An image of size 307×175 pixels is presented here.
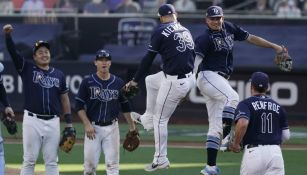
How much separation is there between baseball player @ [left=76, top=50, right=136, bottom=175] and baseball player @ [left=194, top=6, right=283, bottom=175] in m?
1.27

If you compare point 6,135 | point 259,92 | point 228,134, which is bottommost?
point 6,135

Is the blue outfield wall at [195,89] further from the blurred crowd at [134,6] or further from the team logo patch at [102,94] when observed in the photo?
the team logo patch at [102,94]

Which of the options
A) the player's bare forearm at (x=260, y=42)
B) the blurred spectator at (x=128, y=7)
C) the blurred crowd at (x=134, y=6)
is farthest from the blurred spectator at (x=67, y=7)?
the player's bare forearm at (x=260, y=42)

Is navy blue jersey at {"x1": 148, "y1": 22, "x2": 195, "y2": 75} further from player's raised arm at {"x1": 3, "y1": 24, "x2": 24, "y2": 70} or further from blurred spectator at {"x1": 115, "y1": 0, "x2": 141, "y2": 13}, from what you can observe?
blurred spectator at {"x1": 115, "y1": 0, "x2": 141, "y2": 13}

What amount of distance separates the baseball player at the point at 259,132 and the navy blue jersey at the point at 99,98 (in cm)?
203

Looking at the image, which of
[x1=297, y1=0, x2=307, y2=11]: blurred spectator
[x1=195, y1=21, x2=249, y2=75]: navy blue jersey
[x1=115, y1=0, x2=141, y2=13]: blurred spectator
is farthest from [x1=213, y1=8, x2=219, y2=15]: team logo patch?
[x1=115, y1=0, x2=141, y2=13]: blurred spectator

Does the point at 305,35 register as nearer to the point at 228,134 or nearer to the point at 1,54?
the point at 1,54

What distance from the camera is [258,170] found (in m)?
9.48

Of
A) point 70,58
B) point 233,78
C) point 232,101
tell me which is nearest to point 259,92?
point 232,101

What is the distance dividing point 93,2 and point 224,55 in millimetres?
11160

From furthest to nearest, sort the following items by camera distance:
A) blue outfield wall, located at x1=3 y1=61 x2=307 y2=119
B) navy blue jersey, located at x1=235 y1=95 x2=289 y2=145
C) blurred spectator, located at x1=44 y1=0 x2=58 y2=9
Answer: blurred spectator, located at x1=44 y1=0 x2=58 y2=9, blue outfield wall, located at x1=3 y1=61 x2=307 y2=119, navy blue jersey, located at x1=235 y1=95 x2=289 y2=145

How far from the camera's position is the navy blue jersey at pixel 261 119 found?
9.56m

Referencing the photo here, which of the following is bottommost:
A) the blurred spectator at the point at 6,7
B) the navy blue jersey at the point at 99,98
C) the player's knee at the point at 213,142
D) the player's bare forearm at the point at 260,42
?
the player's knee at the point at 213,142

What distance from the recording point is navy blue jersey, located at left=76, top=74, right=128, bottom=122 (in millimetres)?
11125
